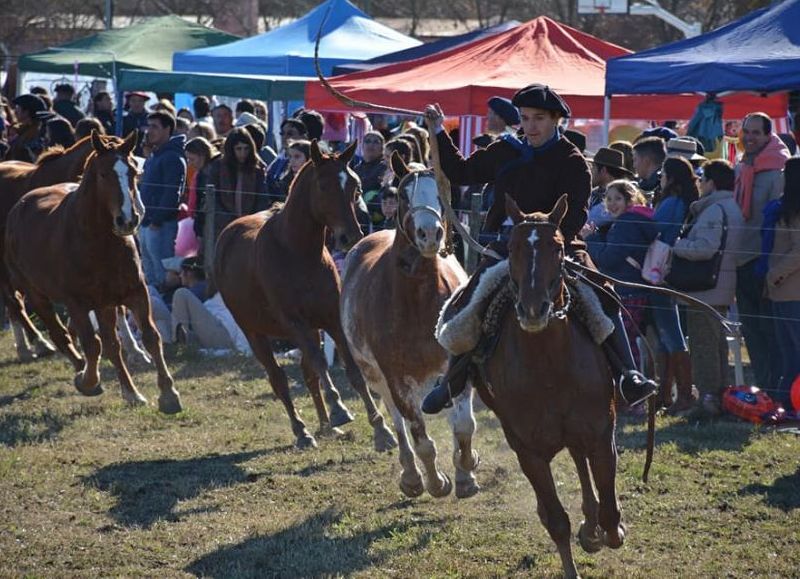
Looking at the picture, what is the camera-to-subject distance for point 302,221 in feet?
33.7

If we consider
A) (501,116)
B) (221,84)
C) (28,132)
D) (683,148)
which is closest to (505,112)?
(501,116)

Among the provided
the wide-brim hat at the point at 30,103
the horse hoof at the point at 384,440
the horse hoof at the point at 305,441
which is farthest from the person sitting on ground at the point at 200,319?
the horse hoof at the point at 384,440

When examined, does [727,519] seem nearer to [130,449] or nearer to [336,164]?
[336,164]

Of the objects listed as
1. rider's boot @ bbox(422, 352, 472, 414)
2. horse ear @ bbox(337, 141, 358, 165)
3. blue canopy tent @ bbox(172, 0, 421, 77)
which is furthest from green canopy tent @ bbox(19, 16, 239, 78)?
→ rider's boot @ bbox(422, 352, 472, 414)

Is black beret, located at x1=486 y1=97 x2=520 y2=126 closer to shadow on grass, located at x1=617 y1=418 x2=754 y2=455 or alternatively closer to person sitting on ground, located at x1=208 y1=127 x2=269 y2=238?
person sitting on ground, located at x1=208 y1=127 x2=269 y2=238

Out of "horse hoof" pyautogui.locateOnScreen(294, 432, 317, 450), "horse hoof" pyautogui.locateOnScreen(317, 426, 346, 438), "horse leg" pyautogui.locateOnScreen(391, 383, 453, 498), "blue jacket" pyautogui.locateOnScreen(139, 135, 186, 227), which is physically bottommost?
"horse hoof" pyautogui.locateOnScreen(317, 426, 346, 438)

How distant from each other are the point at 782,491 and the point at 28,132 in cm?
1166

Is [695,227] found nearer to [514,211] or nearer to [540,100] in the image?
[540,100]

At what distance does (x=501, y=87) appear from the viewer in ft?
47.8

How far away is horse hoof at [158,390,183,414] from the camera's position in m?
10.9

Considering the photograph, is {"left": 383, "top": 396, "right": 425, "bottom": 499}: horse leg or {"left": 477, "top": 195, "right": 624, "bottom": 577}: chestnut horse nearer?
{"left": 477, "top": 195, "right": 624, "bottom": 577}: chestnut horse

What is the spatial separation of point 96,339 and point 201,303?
2.99m

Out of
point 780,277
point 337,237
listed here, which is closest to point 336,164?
point 337,237

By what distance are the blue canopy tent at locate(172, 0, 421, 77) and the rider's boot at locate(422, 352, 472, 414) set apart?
1464 centimetres
